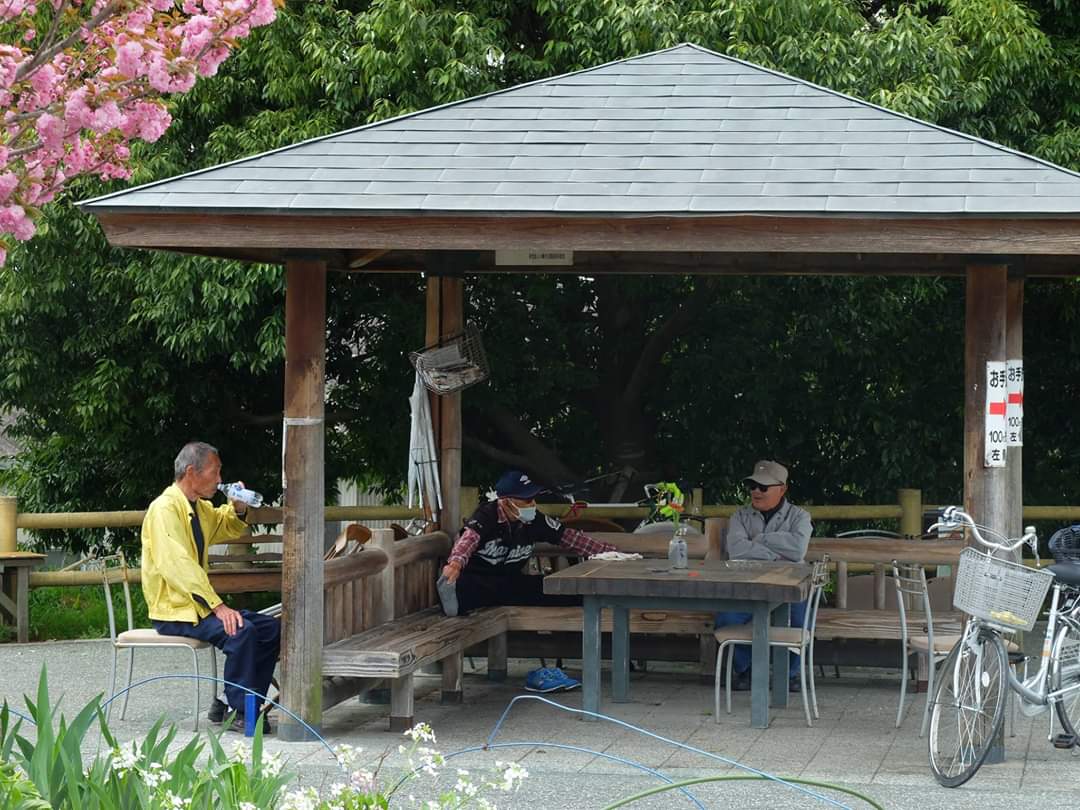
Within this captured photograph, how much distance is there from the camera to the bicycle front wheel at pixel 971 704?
22.0 feet

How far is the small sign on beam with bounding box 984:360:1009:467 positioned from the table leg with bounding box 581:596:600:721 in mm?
2154

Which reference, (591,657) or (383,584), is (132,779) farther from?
(383,584)

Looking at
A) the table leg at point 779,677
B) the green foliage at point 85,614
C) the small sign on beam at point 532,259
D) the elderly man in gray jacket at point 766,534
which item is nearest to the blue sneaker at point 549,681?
the elderly man in gray jacket at point 766,534

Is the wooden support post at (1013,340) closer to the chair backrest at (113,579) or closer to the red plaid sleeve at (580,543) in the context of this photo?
the red plaid sleeve at (580,543)

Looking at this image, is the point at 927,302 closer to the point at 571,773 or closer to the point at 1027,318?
the point at 1027,318

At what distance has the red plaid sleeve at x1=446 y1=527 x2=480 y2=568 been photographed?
29.1 feet

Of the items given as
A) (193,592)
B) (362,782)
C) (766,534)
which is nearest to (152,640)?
(193,592)

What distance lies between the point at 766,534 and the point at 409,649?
98.6 inches

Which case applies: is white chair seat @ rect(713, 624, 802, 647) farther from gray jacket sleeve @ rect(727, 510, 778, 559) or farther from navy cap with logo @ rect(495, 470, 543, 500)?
navy cap with logo @ rect(495, 470, 543, 500)

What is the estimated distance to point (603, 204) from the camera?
7289 mm

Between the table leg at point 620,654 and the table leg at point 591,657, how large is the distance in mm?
212

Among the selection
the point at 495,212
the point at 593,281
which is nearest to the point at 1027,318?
the point at 593,281

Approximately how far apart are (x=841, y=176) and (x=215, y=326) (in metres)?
5.74

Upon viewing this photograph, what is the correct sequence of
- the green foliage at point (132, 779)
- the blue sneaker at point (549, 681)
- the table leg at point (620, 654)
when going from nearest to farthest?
1. the green foliage at point (132, 779)
2. the table leg at point (620, 654)
3. the blue sneaker at point (549, 681)
